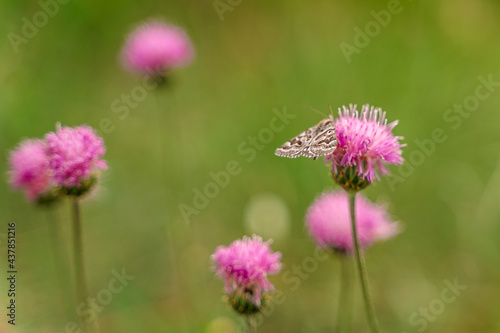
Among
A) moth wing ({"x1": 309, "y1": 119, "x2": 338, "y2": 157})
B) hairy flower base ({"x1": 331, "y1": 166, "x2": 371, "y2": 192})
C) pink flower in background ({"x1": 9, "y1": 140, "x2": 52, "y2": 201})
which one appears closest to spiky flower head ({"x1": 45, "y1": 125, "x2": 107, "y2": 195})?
pink flower in background ({"x1": 9, "y1": 140, "x2": 52, "y2": 201})

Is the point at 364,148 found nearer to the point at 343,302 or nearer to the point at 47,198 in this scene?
the point at 343,302

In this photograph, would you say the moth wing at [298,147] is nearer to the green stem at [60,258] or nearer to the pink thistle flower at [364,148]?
the pink thistle flower at [364,148]

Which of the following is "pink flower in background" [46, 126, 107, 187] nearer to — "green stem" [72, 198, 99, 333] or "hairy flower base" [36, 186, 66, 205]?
"green stem" [72, 198, 99, 333]

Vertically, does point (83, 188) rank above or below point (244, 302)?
above

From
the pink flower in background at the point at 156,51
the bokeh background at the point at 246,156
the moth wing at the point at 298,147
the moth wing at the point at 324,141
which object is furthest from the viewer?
the pink flower in background at the point at 156,51

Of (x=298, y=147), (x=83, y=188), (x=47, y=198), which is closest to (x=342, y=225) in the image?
(x=298, y=147)

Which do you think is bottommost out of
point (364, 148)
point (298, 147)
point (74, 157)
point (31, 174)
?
point (364, 148)

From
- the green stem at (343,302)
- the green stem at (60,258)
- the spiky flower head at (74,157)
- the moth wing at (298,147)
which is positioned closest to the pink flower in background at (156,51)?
the green stem at (60,258)
